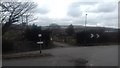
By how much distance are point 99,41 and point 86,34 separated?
4.37 meters

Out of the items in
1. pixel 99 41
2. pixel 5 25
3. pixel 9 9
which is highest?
pixel 9 9

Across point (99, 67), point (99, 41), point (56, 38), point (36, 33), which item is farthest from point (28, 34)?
point (99, 67)

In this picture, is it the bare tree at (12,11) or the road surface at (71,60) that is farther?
the bare tree at (12,11)

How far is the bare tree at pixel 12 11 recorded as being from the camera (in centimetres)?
2952

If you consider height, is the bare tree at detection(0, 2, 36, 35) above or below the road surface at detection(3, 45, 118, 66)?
above

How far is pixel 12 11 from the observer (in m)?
30.3

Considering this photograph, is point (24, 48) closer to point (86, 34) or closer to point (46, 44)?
point (46, 44)

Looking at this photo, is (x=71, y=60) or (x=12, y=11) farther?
(x=12, y=11)

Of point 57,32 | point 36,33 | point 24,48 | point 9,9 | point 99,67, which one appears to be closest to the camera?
point 99,67

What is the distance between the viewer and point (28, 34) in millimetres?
37562

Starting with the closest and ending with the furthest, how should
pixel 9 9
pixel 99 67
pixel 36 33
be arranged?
pixel 99 67, pixel 9 9, pixel 36 33

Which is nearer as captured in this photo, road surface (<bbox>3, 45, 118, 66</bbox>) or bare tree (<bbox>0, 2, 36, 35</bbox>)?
road surface (<bbox>3, 45, 118, 66</bbox>)

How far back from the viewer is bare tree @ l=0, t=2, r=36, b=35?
29.5m

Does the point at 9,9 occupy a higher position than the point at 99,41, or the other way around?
the point at 9,9
